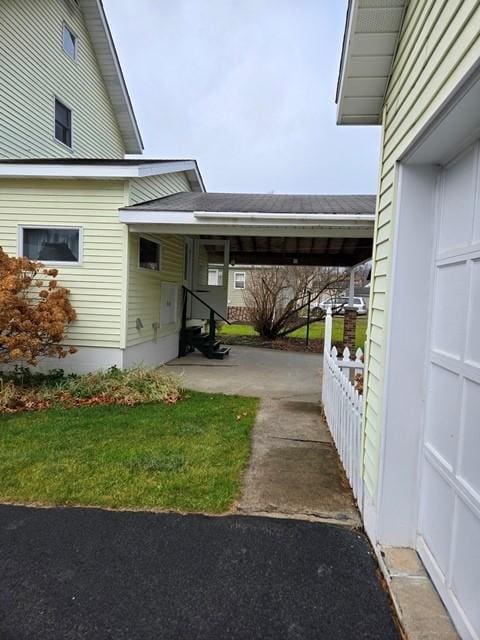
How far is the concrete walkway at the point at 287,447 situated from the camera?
316cm

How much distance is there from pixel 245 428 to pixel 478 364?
351 centimetres

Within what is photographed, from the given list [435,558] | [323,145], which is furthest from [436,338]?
[323,145]

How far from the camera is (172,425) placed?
5.02 metres

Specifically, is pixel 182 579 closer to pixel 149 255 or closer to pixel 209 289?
pixel 149 255

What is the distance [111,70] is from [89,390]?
427 inches

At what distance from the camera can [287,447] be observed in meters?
4.46

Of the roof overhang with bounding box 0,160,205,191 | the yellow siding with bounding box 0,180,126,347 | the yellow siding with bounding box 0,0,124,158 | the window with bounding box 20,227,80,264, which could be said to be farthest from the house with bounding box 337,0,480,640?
the yellow siding with bounding box 0,0,124,158

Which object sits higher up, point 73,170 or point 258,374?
point 73,170

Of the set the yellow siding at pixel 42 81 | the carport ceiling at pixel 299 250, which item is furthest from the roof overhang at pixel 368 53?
the yellow siding at pixel 42 81

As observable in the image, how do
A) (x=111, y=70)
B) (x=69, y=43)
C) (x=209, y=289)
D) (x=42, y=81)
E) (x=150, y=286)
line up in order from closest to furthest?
(x=150, y=286), (x=42, y=81), (x=69, y=43), (x=209, y=289), (x=111, y=70)

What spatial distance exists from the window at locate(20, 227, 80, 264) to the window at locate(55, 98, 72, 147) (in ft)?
16.4

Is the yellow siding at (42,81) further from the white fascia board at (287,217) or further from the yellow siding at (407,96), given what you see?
the yellow siding at (407,96)

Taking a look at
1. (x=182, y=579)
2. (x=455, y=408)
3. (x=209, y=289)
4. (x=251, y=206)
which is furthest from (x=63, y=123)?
(x=455, y=408)

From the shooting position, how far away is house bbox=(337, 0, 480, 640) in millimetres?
1840
